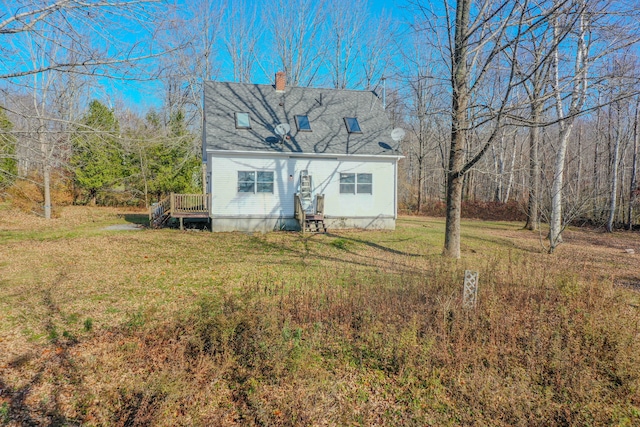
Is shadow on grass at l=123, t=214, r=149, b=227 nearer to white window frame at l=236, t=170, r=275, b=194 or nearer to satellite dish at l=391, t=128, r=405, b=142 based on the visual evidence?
white window frame at l=236, t=170, r=275, b=194

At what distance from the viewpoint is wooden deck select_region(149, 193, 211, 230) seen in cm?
1455

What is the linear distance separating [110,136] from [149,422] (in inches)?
141

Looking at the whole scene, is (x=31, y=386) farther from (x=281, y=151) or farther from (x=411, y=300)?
(x=281, y=151)

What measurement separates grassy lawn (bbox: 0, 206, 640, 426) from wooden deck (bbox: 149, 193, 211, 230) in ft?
23.1

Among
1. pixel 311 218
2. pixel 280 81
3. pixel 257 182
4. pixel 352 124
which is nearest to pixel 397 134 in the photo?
pixel 352 124

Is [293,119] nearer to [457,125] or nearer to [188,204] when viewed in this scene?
[188,204]

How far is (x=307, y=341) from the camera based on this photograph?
14.3 feet

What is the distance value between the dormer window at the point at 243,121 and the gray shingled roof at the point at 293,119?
0.62 feet

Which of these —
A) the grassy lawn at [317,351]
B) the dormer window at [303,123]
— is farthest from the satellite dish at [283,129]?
the grassy lawn at [317,351]

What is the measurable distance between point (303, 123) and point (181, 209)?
260 inches

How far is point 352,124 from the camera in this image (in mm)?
16594

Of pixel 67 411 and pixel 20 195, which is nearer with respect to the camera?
pixel 67 411

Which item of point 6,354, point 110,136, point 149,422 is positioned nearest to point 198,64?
point 110,136

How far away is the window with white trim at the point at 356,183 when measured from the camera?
15.6 m
